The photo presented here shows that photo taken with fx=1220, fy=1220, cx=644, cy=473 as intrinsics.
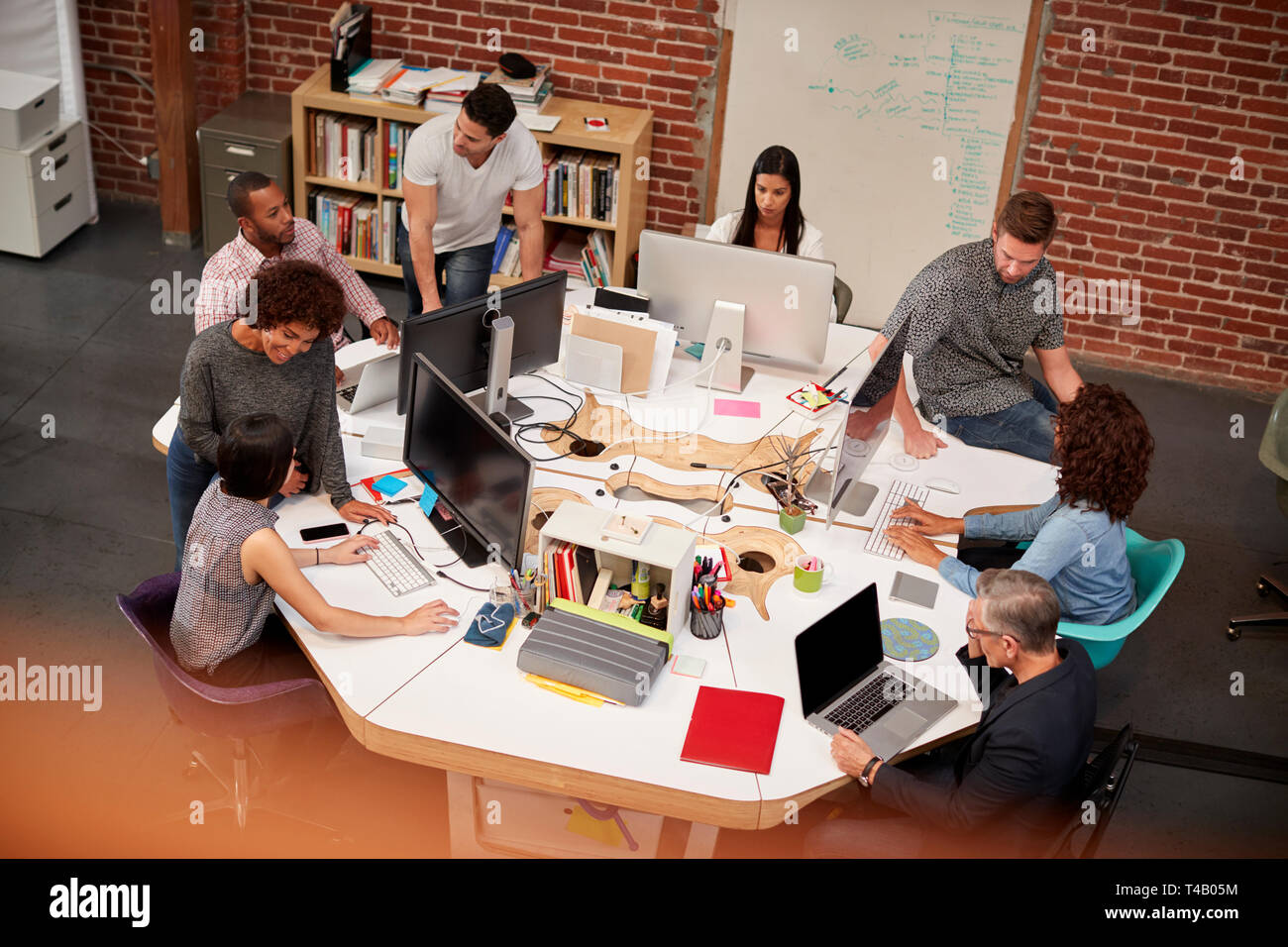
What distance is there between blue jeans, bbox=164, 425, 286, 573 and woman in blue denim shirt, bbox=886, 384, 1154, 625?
84.9 inches

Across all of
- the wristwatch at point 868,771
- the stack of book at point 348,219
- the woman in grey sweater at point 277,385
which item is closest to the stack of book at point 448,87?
the stack of book at point 348,219

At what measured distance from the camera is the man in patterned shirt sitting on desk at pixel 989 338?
13.0 ft

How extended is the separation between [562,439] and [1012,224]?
1595 millimetres

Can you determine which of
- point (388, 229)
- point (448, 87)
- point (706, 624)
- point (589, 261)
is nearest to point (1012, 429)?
point (706, 624)

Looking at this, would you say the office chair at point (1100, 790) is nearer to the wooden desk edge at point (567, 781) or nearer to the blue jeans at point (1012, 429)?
the wooden desk edge at point (567, 781)

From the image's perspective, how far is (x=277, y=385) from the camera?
11.4 ft

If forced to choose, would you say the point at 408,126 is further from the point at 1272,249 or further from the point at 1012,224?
the point at 1272,249

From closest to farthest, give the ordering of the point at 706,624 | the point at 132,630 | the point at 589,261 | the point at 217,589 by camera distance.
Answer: the point at 217,589
the point at 706,624
the point at 132,630
the point at 589,261

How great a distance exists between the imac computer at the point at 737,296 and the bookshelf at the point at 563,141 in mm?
1562

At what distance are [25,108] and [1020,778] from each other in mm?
5513

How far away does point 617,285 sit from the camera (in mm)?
6098

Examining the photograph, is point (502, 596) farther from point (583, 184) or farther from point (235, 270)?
point (583, 184)

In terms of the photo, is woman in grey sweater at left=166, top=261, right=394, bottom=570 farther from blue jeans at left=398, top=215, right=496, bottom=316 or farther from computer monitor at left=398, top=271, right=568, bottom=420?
blue jeans at left=398, top=215, right=496, bottom=316

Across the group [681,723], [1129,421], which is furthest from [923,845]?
[1129,421]
